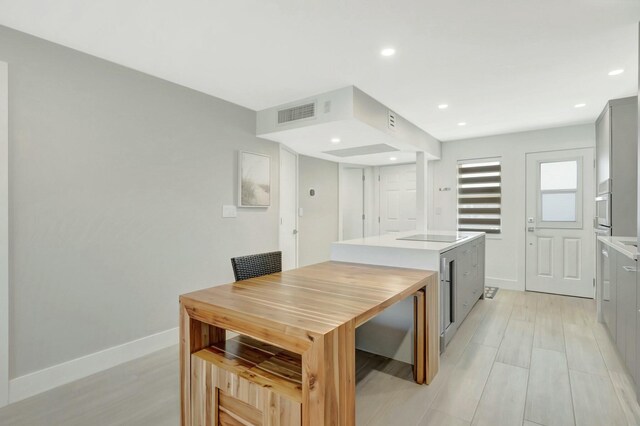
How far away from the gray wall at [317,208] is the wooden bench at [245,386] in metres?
3.23

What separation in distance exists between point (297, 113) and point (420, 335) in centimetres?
236

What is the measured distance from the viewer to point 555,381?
222cm

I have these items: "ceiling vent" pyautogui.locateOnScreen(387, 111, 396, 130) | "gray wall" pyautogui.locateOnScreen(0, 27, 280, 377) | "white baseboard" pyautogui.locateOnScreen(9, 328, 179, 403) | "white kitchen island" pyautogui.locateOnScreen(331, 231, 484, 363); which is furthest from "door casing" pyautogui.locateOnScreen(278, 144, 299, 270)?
"white baseboard" pyautogui.locateOnScreen(9, 328, 179, 403)

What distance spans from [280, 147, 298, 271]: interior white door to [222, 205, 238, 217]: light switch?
2.77ft

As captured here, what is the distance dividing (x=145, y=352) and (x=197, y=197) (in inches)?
56.0

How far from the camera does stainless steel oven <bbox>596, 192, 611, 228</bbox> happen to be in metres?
3.11

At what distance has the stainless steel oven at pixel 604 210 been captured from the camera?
3107 millimetres

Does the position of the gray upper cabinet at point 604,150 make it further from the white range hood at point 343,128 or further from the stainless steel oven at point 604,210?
the white range hood at point 343,128

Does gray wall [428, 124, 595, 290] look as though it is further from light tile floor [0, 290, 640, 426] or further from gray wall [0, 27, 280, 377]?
gray wall [0, 27, 280, 377]

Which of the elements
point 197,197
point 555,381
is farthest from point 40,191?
point 555,381

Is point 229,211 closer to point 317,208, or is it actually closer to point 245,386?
point 317,208

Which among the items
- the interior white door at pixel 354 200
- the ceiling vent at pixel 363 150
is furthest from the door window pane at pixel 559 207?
the interior white door at pixel 354 200

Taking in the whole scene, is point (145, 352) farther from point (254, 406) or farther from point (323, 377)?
point (323, 377)

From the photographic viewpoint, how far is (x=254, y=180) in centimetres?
368
